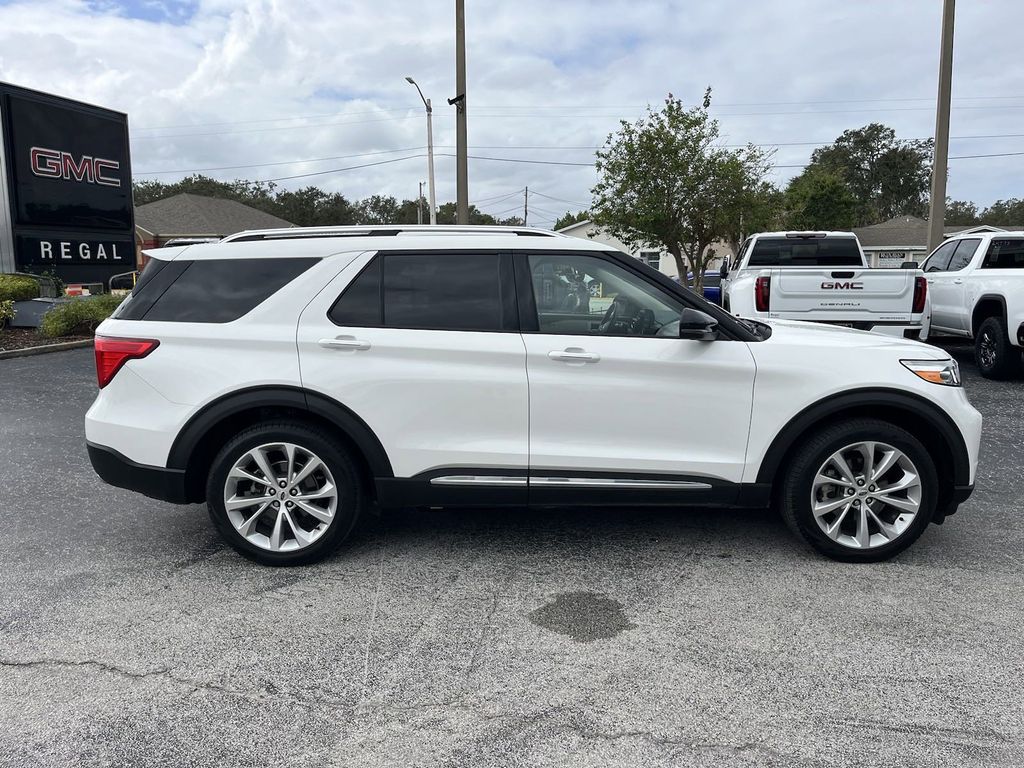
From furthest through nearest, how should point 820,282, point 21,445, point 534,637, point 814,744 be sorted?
point 820,282
point 21,445
point 534,637
point 814,744

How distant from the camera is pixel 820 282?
9203 millimetres

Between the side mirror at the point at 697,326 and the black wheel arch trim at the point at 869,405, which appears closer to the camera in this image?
the side mirror at the point at 697,326

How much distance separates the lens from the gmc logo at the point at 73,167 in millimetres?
14828

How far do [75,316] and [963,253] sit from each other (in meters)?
13.8

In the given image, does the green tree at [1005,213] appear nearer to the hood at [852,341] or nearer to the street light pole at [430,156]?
the street light pole at [430,156]

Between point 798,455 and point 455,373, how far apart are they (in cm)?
180

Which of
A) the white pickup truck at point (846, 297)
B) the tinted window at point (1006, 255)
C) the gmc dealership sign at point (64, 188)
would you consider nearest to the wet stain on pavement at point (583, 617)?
the white pickup truck at point (846, 297)

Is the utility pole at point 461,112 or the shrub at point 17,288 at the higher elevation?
the utility pole at point 461,112

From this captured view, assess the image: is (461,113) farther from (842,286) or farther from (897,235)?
(897,235)

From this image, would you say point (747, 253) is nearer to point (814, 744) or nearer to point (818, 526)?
point (818, 526)

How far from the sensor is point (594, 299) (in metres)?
4.12

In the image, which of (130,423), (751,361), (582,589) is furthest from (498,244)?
(130,423)

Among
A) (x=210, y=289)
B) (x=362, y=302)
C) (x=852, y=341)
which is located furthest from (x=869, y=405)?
(x=210, y=289)

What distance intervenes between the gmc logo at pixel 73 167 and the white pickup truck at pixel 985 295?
15511mm
